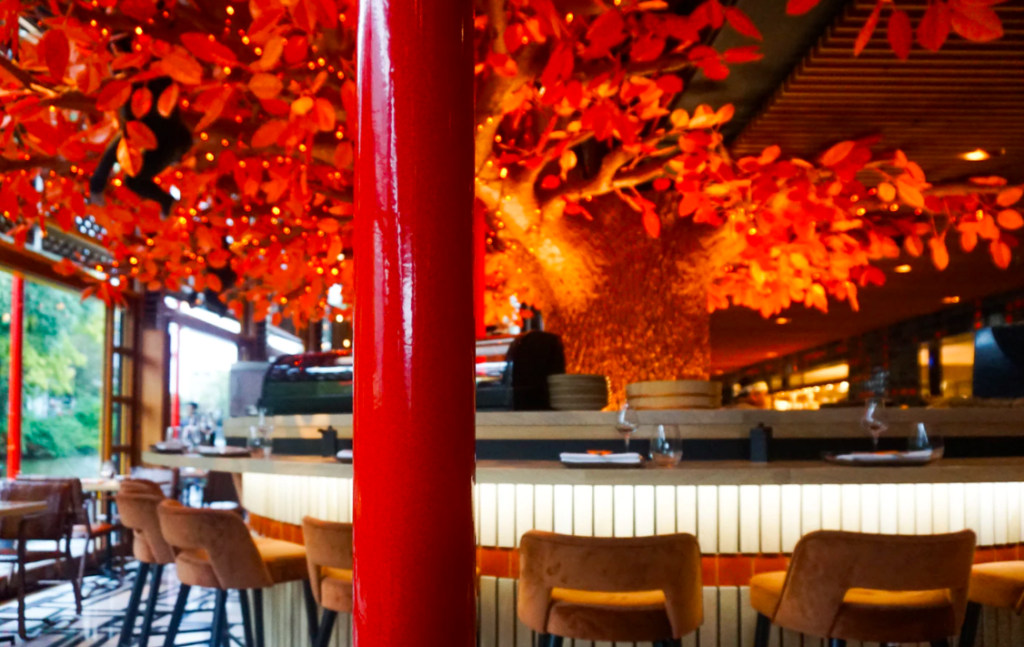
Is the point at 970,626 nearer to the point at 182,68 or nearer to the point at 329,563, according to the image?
the point at 329,563

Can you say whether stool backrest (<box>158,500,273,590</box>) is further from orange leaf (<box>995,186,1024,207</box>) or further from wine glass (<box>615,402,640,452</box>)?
orange leaf (<box>995,186,1024,207</box>)

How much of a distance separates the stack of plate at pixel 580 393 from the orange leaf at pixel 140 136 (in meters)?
2.01

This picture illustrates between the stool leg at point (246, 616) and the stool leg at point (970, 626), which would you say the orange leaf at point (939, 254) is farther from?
the stool leg at point (246, 616)

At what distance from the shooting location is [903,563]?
2338 millimetres

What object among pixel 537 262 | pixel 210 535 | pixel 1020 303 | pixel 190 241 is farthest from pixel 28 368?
pixel 1020 303

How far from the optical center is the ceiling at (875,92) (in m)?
3.64

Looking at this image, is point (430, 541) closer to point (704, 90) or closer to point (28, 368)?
point (704, 90)

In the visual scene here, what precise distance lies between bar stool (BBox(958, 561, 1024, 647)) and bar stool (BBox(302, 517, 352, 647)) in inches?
81.9

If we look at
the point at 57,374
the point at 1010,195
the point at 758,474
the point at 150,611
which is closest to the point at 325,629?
the point at 150,611

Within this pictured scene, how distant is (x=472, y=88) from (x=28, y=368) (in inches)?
302

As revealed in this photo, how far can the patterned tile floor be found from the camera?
5164 mm

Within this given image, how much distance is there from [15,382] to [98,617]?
2.76 metres

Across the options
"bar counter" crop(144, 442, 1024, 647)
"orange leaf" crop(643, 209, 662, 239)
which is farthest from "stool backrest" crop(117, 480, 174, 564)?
"orange leaf" crop(643, 209, 662, 239)

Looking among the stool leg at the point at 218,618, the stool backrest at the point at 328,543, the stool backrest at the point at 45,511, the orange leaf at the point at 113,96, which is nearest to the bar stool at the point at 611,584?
the stool backrest at the point at 328,543
